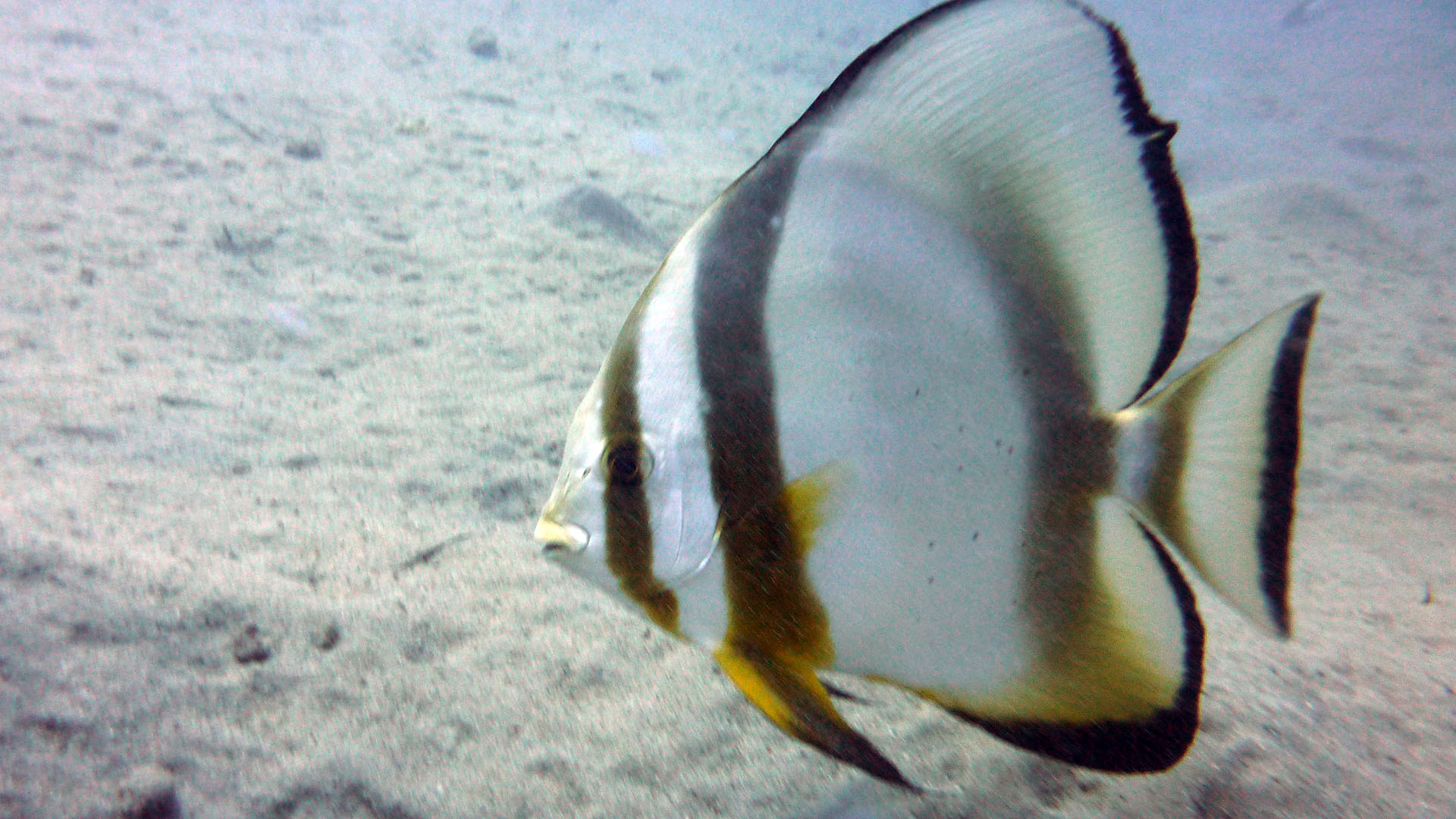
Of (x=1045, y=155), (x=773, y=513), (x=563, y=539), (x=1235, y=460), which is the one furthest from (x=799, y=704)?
(x=1045, y=155)

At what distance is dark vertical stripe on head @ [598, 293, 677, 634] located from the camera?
3.04ft

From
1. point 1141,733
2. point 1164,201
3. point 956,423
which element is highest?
point 1164,201

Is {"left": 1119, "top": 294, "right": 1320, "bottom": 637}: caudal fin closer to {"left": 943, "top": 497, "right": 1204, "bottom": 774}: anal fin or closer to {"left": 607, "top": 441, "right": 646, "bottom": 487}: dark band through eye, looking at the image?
{"left": 943, "top": 497, "right": 1204, "bottom": 774}: anal fin

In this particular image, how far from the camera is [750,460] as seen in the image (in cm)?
92

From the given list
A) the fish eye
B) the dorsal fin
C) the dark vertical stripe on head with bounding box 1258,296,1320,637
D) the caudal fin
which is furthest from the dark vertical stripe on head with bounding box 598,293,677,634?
the dark vertical stripe on head with bounding box 1258,296,1320,637

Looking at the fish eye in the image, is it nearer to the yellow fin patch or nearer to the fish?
the fish

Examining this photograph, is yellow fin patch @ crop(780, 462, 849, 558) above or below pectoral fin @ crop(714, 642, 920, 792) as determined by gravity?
above

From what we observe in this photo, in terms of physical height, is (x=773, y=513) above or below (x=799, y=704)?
above

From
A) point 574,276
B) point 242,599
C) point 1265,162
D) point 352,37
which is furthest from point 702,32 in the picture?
point 242,599

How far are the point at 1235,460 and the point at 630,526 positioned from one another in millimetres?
795

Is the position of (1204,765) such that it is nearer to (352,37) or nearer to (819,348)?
(819,348)

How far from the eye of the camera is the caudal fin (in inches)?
36.0

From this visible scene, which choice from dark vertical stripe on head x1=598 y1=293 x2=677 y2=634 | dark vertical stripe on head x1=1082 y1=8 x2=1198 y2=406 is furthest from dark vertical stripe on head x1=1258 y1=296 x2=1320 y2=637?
dark vertical stripe on head x1=598 y1=293 x2=677 y2=634

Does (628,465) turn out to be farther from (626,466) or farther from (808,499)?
(808,499)
